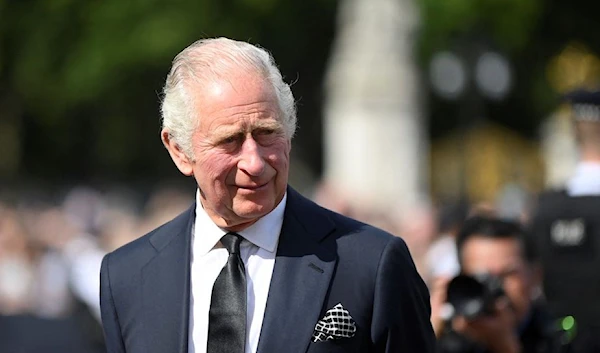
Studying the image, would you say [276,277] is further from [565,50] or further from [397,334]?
[565,50]

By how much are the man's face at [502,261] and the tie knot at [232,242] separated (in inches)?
82.7

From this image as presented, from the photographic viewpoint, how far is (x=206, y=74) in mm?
4336

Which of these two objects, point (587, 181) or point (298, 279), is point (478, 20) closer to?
point (587, 181)

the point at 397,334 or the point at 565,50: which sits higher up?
the point at 565,50

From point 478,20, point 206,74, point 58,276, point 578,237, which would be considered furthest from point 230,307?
point 478,20

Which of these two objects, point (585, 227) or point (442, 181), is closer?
point (585, 227)

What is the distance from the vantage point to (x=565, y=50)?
30.2m

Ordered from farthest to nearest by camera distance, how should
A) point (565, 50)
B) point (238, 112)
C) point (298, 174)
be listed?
point (298, 174), point (565, 50), point (238, 112)

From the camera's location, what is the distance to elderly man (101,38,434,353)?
14.0 feet

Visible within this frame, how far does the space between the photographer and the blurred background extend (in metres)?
10.8

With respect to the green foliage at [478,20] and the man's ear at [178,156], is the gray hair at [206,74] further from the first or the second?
the green foliage at [478,20]

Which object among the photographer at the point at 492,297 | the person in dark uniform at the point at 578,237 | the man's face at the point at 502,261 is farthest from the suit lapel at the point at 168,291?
the person in dark uniform at the point at 578,237

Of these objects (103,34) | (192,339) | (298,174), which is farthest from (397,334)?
(298,174)

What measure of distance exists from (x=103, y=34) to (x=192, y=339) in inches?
1006
